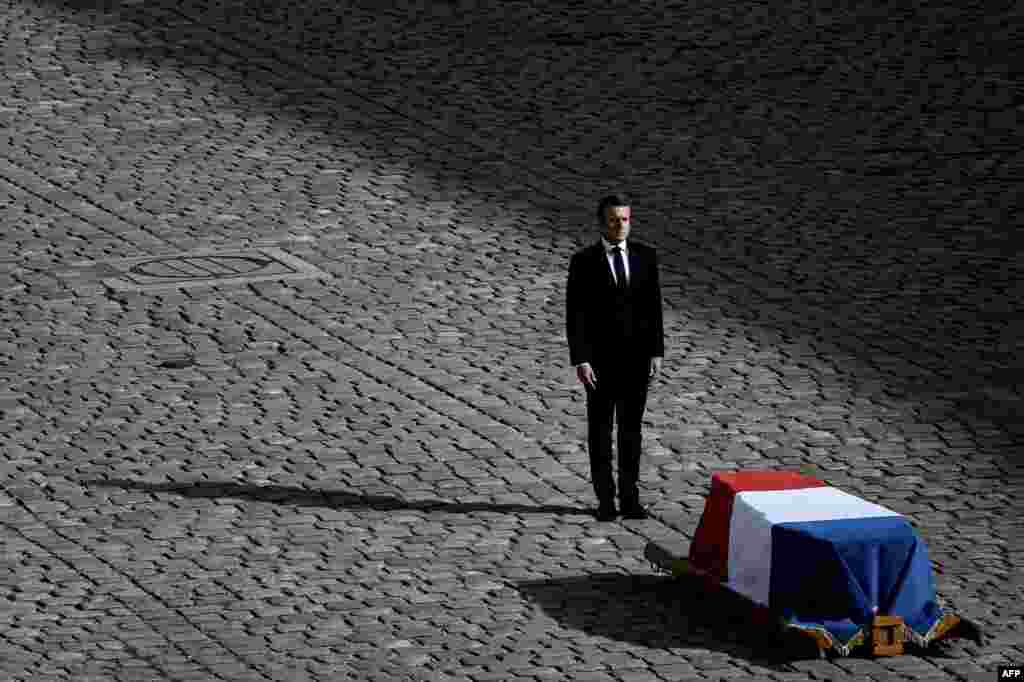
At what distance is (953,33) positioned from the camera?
94.9 ft

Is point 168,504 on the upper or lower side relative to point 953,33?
lower

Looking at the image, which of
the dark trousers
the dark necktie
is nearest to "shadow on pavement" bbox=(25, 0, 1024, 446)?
the dark trousers

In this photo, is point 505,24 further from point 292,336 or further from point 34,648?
point 34,648

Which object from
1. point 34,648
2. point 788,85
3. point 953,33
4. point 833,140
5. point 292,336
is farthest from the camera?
point 953,33

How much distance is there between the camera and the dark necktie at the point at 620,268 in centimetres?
1541

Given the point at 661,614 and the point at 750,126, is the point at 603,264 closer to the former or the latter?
the point at 661,614

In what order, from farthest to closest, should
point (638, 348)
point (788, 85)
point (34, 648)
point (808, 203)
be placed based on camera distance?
point (788, 85)
point (808, 203)
point (638, 348)
point (34, 648)

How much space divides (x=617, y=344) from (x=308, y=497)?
216 cm

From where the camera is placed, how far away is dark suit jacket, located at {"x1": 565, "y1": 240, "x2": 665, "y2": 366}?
1538 centimetres

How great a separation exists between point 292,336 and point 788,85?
9.03 meters

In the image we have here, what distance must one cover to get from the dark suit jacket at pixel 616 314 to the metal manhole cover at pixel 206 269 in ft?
18.3

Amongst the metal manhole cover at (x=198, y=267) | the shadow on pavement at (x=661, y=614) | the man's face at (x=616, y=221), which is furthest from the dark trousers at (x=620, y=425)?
the metal manhole cover at (x=198, y=267)

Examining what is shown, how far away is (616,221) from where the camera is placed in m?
15.2

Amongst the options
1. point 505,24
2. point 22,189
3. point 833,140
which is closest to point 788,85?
point 833,140
